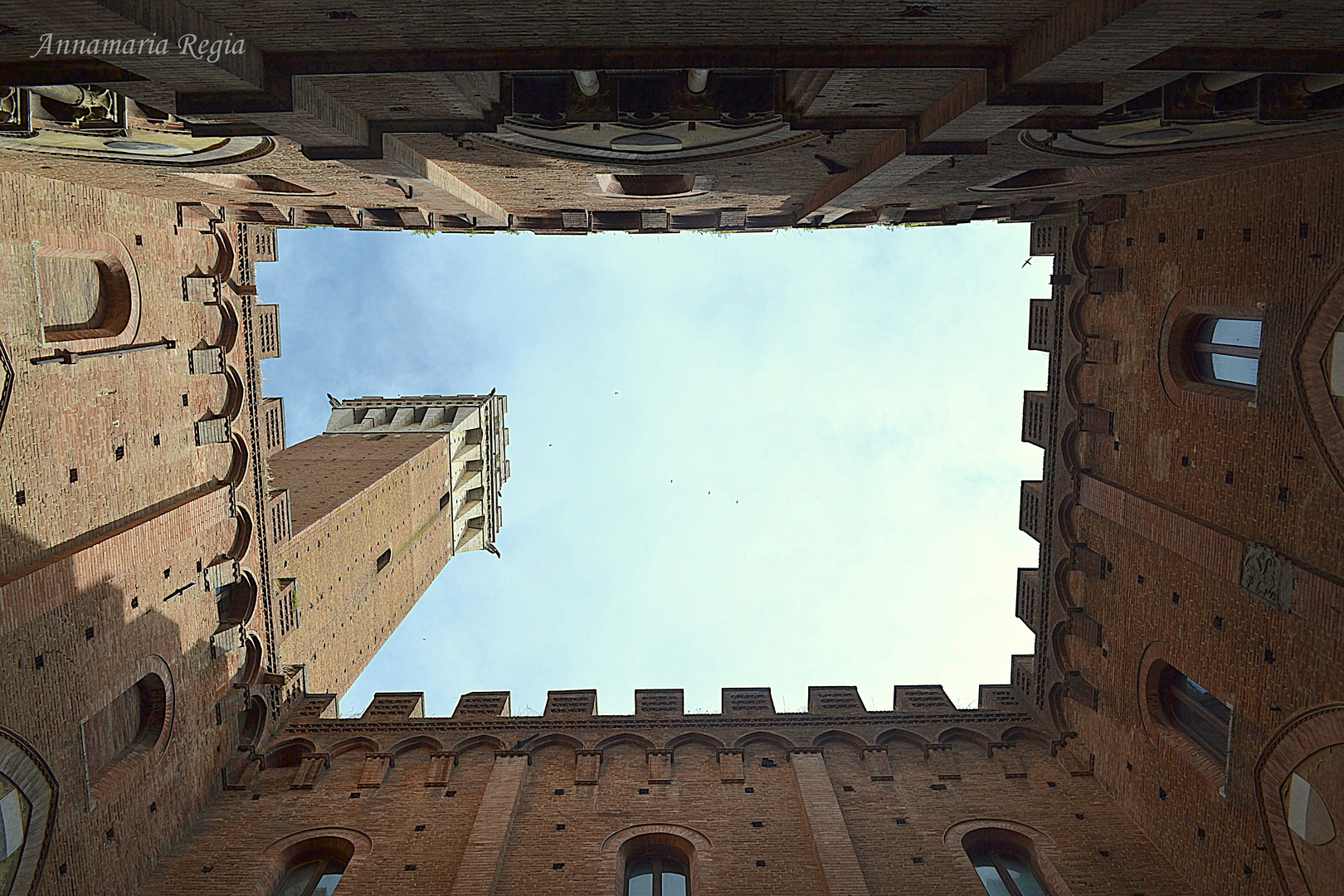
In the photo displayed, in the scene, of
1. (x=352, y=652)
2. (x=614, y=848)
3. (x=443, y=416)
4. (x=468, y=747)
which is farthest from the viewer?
(x=443, y=416)

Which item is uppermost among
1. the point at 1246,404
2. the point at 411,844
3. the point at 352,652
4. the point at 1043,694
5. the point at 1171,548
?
the point at 1246,404

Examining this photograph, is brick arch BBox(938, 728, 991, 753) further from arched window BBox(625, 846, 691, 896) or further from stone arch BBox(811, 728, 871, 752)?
arched window BBox(625, 846, 691, 896)

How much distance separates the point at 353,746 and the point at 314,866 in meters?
2.44

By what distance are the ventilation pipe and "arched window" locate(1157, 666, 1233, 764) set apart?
1203cm

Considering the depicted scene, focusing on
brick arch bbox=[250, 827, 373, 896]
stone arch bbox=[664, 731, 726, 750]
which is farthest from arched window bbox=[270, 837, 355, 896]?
stone arch bbox=[664, 731, 726, 750]

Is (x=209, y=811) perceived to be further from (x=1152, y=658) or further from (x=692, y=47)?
(x=1152, y=658)

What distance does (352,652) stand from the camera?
24.8 meters

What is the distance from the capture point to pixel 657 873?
12.5 m

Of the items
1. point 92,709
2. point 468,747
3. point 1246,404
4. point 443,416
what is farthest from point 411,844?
point 443,416

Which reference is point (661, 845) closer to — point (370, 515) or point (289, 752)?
point (289, 752)

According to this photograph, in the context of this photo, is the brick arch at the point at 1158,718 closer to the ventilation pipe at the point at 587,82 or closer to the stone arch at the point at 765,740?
the stone arch at the point at 765,740

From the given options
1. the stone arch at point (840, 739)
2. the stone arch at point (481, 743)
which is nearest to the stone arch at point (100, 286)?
the stone arch at point (481, 743)

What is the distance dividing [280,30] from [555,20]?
2.53 meters

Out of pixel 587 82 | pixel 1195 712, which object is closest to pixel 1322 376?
pixel 1195 712
